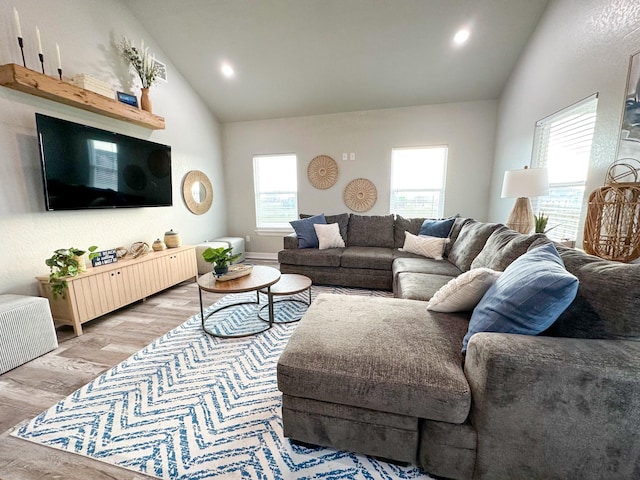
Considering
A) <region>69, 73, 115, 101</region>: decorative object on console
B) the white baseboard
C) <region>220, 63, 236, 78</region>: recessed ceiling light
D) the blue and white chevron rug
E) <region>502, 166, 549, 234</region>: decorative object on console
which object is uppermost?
<region>220, 63, 236, 78</region>: recessed ceiling light

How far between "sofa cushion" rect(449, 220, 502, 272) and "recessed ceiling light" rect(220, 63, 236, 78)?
144 inches

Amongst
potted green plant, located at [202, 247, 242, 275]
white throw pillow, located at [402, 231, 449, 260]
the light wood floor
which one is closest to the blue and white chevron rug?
the light wood floor

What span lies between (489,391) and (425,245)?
2.42 metres

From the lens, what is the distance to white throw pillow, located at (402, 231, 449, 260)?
3164mm

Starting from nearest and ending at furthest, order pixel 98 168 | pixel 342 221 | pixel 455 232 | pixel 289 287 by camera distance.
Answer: pixel 289 287, pixel 98 168, pixel 455 232, pixel 342 221

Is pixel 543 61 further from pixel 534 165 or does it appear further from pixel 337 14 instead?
pixel 337 14

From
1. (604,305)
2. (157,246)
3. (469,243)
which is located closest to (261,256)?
(157,246)

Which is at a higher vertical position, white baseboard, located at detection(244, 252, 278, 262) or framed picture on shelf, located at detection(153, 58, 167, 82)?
framed picture on shelf, located at detection(153, 58, 167, 82)

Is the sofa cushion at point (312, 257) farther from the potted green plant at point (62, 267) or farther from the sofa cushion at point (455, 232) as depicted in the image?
the potted green plant at point (62, 267)

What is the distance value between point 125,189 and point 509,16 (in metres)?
4.49

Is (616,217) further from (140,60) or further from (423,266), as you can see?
(140,60)

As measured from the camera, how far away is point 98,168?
269cm

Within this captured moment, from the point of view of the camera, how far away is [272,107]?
4.39m

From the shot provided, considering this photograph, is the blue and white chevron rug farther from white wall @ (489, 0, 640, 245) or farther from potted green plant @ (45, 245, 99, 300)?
white wall @ (489, 0, 640, 245)
